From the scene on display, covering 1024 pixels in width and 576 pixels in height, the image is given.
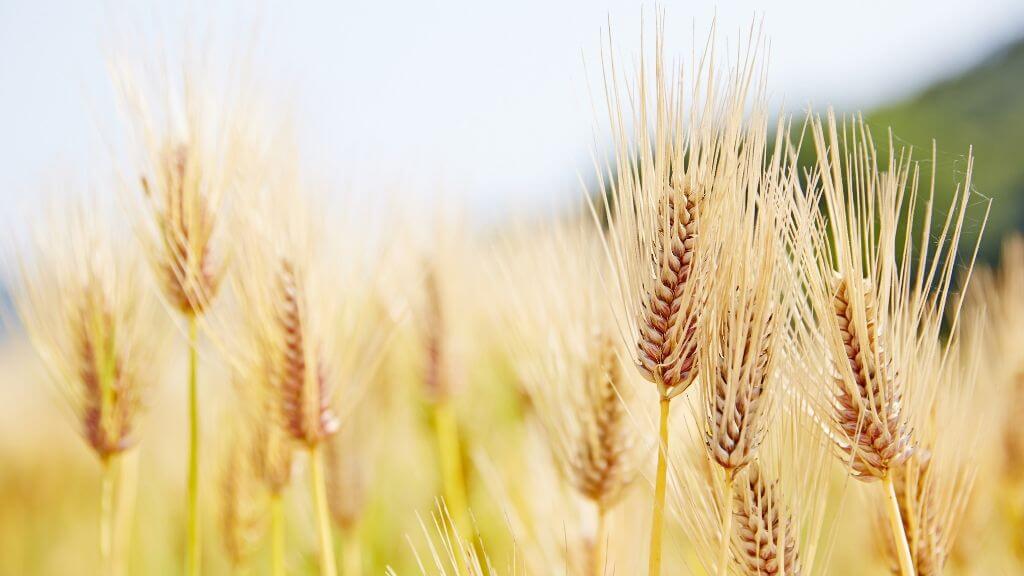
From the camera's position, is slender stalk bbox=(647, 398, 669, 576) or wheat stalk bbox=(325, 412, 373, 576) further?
wheat stalk bbox=(325, 412, 373, 576)

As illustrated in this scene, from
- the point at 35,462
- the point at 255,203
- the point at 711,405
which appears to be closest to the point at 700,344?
the point at 711,405

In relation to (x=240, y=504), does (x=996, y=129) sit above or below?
above

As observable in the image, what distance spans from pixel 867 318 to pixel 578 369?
0.41 meters

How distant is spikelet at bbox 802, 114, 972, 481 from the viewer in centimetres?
67

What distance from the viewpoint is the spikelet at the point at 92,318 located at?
1089 millimetres

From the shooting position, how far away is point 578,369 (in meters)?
1.03

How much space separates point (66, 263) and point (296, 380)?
46cm

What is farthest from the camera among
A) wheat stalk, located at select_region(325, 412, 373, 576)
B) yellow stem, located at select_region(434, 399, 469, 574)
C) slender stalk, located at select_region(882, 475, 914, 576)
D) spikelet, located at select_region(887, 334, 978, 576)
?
yellow stem, located at select_region(434, 399, 469, 574)

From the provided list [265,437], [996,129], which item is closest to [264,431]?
[265,437]

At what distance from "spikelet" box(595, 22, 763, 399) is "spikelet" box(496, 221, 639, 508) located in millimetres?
138

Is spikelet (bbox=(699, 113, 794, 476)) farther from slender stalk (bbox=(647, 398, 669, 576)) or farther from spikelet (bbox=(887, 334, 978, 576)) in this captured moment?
spikelet (bbox=(887, 334, 978, 576))

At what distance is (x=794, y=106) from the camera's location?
0.65m

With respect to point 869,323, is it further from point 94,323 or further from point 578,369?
point 94,323

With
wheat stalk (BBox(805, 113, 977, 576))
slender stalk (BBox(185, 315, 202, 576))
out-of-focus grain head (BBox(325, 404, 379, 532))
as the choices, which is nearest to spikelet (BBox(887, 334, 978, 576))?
wheat stalk (BBox(805, 113, 977, 576))
